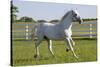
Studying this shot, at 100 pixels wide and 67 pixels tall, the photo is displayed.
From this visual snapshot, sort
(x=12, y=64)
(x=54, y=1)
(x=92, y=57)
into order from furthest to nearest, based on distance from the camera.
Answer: (x=92, y=57)
(x=54, y=1)
(x=12, y=64)

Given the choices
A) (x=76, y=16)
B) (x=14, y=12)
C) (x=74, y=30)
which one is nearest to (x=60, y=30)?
(x=74, y=30)

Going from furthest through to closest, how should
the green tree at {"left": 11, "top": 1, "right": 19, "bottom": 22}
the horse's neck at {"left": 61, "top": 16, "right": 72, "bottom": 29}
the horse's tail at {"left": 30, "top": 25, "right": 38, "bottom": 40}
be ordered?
1. the horse's neck at {"left": 61, "top": 16, "right": 72, "bottom": 29}
2. the horse's tail at {"left": 30, "top": 25, "right": 38, "bottom": 40}
3. the green tree at {"left": 11, "top": 1, "right": 19, "bottom": 22}

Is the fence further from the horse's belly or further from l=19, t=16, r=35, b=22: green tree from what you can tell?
the horse's belly

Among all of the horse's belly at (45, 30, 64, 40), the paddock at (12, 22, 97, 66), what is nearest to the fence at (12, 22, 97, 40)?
the paddock at (12, 22, 97, 66)

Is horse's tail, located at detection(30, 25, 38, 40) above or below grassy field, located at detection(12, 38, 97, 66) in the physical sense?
above

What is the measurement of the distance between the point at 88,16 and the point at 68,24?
0.38 metres

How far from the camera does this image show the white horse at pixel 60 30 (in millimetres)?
4207

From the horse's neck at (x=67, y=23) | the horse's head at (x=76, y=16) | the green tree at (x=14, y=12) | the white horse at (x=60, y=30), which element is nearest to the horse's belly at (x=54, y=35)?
the white horse at (x=60, y=30)

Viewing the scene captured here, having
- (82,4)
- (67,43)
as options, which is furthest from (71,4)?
(67,43)

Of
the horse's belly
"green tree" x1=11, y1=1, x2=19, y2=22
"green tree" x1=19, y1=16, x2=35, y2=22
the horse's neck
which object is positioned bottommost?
the horse's belly

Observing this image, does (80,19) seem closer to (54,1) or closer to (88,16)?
(88,16)

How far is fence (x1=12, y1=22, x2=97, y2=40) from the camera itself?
3947mm

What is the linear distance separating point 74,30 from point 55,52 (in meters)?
0.47

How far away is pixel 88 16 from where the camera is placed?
14.5 feet
